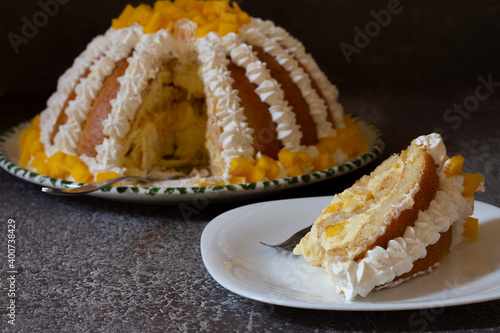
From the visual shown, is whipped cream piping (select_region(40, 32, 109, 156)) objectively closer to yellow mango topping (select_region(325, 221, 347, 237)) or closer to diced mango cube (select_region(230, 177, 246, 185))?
diced mango cube (select_region(230, 177, 246, 185))

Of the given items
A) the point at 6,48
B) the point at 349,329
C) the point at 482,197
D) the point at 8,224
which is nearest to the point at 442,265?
the point at 349,329

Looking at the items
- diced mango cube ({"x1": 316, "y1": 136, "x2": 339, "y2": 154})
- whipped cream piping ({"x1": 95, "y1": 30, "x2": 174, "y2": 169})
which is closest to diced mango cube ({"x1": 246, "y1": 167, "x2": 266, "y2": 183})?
diced mango cube ({"x1": 316, "y1": 136, "x2": 339, "y2": 154})

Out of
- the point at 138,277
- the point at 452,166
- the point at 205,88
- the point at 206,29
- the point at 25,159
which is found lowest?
the point at 25,159

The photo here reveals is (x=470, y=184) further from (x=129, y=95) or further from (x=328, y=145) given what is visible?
(x=129, y=95)

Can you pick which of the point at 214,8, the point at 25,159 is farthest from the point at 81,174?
the point at 214,8

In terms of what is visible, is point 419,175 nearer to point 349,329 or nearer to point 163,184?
point 349,329

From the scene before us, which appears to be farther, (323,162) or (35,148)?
(35,148)

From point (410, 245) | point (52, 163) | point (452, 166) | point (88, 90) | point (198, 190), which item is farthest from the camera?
point (88, 90)
